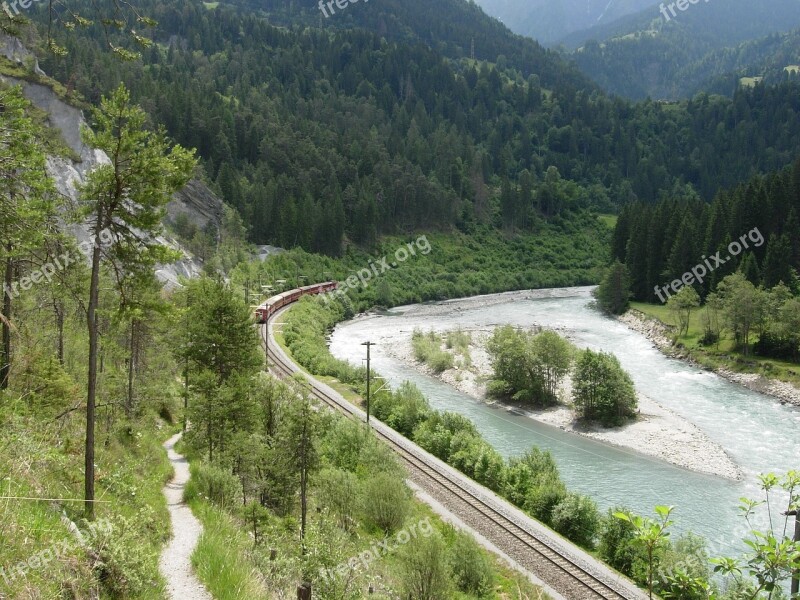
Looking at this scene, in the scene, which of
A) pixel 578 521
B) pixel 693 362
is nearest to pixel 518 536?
pixel 578 521

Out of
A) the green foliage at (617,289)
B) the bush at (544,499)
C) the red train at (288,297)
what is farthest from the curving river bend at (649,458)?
the green foliage at (617,289)

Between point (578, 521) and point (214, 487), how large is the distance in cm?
1615

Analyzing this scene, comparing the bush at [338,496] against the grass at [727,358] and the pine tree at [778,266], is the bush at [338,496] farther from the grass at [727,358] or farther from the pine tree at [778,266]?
the pine tree at [778,266]

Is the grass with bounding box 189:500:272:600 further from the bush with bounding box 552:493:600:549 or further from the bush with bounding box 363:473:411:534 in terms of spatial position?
the bush with bounding box 552:493:600:549

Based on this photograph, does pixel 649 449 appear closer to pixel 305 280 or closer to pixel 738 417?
pixel 738 417

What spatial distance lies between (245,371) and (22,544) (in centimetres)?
2023

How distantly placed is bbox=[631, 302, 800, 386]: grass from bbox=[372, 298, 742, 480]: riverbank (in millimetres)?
12998

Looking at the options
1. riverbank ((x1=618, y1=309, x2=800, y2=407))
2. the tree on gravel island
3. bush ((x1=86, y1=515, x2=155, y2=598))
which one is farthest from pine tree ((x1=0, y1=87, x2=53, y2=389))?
riverbank ((x1=618, y1=309, x2=800, y2=407))

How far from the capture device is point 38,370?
57.7 ft

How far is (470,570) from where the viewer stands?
2005cm

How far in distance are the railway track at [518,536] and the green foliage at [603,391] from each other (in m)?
15.7

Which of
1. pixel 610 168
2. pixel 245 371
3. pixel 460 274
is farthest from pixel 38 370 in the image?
pixel 610 168

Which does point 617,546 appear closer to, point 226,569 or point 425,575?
point 425,575

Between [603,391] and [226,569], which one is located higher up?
[226,569]
